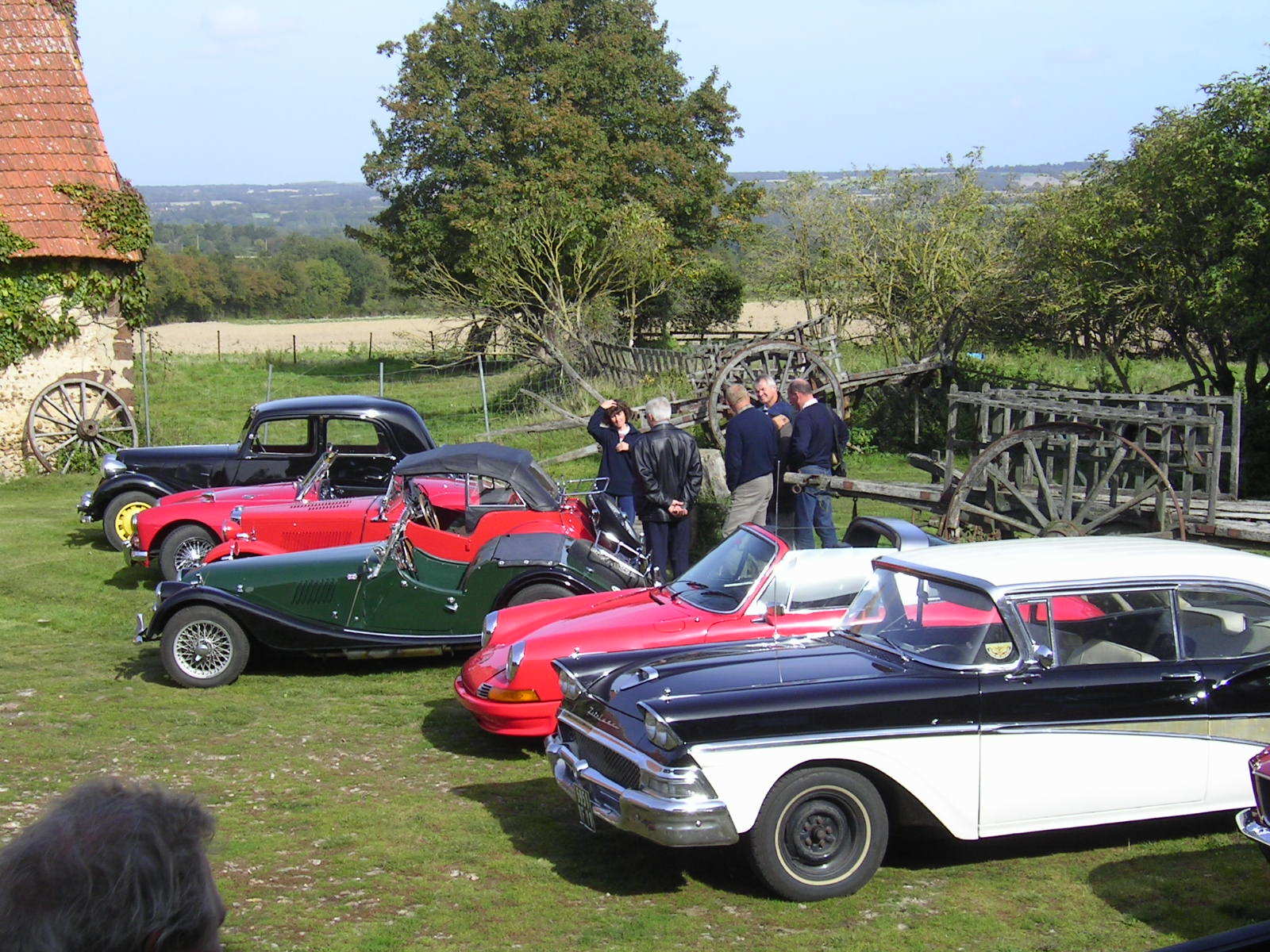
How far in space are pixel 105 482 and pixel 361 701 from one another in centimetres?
690

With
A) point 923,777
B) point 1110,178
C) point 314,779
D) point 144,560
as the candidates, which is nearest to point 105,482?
point 144,560

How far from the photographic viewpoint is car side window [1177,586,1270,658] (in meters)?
6.03

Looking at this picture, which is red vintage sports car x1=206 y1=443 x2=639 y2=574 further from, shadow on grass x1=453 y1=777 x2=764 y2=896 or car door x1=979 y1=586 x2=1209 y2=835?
car door x1=979 y1=586 x2=1209 y2=835

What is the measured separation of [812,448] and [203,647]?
216 inches

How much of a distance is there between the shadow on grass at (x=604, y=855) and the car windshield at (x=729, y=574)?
1.52 metres

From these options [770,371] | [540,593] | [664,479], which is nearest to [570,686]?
[540,593]

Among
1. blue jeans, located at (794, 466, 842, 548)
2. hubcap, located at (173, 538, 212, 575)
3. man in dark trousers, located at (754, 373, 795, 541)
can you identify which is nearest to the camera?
blue jeans, located at (794, 466, 842, 548)

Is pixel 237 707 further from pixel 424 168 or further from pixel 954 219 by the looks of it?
pixel 424 168

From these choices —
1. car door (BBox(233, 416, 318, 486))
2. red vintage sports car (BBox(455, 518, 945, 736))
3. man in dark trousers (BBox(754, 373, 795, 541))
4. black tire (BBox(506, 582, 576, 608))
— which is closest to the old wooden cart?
man in dark trousers (BBox(754, 373, 795, 541))

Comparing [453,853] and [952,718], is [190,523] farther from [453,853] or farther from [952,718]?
[952,718]

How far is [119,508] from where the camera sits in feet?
47.4

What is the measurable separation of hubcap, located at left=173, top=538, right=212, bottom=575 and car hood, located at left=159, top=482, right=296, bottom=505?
1.40 feet

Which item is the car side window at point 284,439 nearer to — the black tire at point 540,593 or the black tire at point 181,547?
the black tire at point 181,547

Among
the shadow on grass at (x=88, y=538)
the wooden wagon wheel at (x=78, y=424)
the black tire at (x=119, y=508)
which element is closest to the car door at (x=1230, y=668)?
the black tire at (x=119, y=508)
